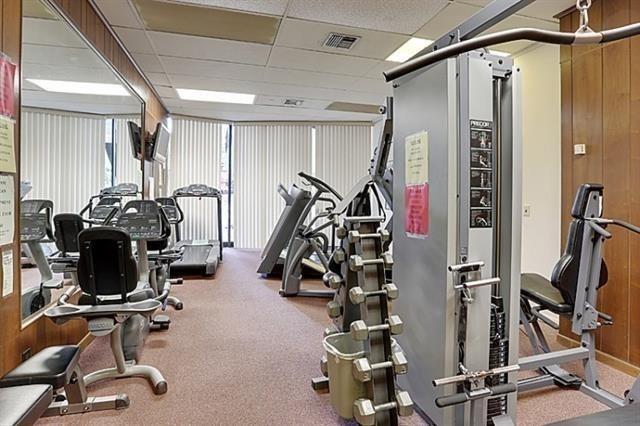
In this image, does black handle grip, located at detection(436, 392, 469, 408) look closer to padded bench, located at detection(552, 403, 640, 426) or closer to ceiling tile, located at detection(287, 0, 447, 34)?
padded bench, located at detection(552, 403, 640, 426)

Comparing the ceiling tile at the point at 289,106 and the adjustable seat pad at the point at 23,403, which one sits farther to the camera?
the ceiling tile at the point at 289,106

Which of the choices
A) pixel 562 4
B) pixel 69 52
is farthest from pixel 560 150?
pixel 69 52

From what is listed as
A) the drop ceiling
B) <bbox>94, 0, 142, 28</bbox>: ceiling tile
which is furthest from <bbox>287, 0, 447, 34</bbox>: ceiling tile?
the drop ceiling

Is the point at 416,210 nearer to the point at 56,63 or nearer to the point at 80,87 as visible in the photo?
the point at 56,63

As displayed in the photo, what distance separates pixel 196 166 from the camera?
817 centimetres

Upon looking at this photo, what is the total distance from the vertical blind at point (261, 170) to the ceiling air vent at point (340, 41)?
4348 mm

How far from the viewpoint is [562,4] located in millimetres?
3137

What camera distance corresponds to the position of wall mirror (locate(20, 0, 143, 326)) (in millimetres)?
2398

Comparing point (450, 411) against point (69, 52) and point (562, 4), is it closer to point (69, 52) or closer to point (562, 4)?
point (562, 4)

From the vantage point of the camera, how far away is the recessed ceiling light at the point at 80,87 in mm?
2826

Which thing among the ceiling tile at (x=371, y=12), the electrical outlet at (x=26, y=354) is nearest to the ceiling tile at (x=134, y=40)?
the ceiling tile at (x=371, y=12)

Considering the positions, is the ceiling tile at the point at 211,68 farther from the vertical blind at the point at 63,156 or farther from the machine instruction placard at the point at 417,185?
the machine instruction placard at the point at 417,185

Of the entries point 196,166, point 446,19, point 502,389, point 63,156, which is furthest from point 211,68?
point 502,389

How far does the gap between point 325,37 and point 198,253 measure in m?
4.10
